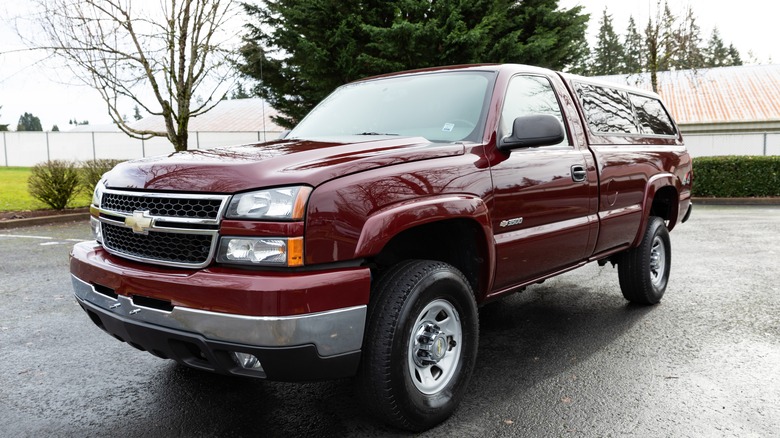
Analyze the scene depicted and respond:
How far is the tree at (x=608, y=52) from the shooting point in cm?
7006

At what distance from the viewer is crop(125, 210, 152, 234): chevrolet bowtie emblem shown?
9.29 ft

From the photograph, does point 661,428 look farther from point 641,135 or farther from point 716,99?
point 716,99

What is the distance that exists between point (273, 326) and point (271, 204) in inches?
20.2

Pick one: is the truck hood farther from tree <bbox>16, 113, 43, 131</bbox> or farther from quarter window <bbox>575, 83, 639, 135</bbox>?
tree <bbox>16, 113, 43, 131</bbox>

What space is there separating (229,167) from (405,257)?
1149 millimetres

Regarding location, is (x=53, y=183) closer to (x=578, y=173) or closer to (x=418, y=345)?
(x=578, y=173)

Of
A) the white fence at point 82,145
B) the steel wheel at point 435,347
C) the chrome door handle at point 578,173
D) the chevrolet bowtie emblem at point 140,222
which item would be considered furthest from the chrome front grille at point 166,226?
the white fence at point 82,145

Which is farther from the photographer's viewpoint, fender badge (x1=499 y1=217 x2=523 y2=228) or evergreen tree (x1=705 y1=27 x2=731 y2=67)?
evergreen tree (x1=705 y1=27 x2=731 y2=67)

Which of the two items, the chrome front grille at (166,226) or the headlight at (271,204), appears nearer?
the headlight at (271,204)

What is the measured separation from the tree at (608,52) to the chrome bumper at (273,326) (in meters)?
73.0

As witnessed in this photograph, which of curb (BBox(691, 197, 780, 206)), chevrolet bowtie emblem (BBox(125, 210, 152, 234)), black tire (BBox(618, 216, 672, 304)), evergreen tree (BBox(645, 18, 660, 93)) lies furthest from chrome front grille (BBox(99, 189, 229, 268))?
evergreen tree (BBox(645, 18, 660, 93))

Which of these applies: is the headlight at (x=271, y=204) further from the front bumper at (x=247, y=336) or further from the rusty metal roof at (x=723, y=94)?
the rusty metal roof at (x=723, y=94)

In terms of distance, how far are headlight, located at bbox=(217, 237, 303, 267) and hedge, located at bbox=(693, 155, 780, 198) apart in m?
17.1

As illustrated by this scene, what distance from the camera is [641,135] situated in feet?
17.3
